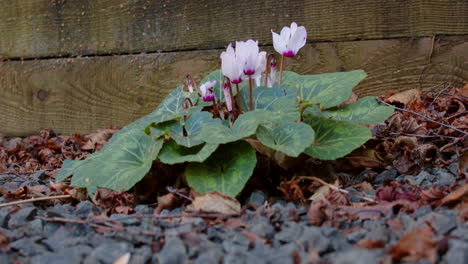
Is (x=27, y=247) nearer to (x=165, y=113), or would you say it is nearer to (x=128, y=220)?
(x=128, y=220)

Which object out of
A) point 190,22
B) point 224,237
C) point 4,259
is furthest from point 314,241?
point 190,22

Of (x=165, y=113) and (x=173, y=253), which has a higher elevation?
(x=165, y=113)

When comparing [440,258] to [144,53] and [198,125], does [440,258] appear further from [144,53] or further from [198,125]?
[144,53]

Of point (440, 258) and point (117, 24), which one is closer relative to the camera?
point (440, 258)

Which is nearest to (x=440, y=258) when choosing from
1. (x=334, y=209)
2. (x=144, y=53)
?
(x=334, y=209)

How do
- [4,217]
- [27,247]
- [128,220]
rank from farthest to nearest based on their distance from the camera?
1. [4,217]
2. [128,220]
3. [27,247]

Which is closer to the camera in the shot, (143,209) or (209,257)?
(209,257)
